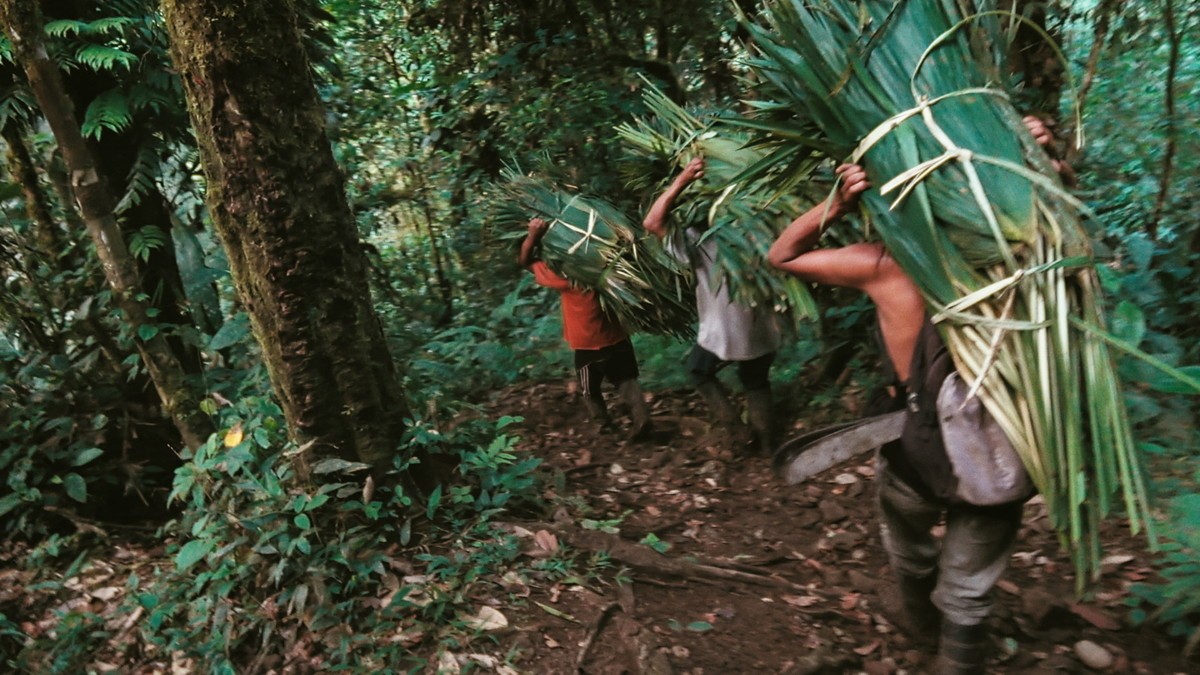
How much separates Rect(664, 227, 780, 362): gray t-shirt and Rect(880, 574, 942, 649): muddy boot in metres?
1.49

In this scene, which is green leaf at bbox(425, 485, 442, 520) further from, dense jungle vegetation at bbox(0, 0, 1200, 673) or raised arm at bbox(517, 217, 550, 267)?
raised arm at bbox(517, 217, 550, 267)

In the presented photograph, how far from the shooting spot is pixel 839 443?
6.92 ft

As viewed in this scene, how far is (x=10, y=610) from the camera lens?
3.01 metres

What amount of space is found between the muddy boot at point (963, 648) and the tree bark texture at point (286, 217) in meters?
2.04

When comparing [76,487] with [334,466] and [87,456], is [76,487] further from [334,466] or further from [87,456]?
[334,466]

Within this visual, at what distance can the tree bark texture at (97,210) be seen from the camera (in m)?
2.58

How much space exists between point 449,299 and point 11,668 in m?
5.13

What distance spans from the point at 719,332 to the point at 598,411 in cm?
128

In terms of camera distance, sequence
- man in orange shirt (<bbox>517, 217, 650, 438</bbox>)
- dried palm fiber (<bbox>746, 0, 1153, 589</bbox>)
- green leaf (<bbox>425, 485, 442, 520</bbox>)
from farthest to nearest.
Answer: man in orange shirt (<bbox>517, 217, 650, 438</bbox>), green leaf (<bbox>425, 485, 442, 520</bbox>), dried palm fiber (<bbox>746, 0, 1153, 589</bbox>)

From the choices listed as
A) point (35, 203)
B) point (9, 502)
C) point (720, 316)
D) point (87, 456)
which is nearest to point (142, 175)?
point (35, 203)

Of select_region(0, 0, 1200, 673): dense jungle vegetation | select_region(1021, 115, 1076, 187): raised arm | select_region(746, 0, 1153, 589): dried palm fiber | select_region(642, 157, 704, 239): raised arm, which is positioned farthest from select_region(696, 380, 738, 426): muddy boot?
select_region(1021, 115, 1076, 187): raised arm

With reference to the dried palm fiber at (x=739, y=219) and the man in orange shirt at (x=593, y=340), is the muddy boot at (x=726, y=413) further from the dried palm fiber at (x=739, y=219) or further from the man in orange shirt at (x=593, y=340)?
the dried palm fiber at (x=739, y=219)

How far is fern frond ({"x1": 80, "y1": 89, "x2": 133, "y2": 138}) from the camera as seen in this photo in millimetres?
3283

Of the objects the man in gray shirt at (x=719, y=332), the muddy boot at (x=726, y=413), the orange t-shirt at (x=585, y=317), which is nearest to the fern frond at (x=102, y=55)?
the orange t-shirt at (x=585, y=317)
